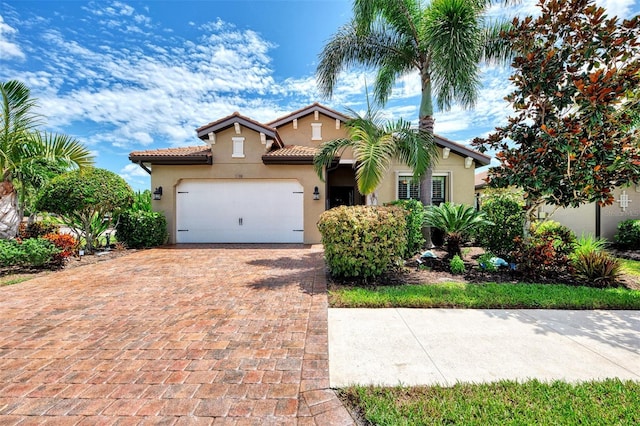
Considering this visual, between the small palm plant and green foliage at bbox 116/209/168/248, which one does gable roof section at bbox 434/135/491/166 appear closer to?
the small palm plant

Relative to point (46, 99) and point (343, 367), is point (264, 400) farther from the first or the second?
point (46, 99)

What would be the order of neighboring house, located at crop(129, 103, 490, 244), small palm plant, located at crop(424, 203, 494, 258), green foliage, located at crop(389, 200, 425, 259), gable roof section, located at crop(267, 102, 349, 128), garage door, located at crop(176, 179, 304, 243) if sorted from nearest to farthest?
small palm plant, located at crop(424, 203, 494, 258) < green foliage, located at crop(389, 200, 425, 259) < neighboring house, located at crop(129, 103, 490, 244) < garage door, located at crop(176, 179, 304, 243) < gable roof section, located at crop(267, 102, 349, 128)

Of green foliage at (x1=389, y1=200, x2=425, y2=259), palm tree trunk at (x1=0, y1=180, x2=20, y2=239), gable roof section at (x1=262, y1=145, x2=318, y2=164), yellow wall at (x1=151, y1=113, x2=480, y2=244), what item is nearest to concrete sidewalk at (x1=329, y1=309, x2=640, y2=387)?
green foliage at (x1=389, y1=200, x2=425, y2=259)

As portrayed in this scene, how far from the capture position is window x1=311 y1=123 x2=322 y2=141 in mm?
14172

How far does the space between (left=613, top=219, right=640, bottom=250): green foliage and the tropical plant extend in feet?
61.7

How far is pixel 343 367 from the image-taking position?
282 centimetres

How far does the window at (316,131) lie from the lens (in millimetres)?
14172

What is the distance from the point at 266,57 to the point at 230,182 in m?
6.09

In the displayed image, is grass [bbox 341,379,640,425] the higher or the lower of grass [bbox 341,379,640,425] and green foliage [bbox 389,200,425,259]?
the lower

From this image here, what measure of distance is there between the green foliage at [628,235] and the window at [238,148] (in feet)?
51.3

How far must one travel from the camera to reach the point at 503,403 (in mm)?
2262

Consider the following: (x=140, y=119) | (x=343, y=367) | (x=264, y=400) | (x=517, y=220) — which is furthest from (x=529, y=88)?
(x=140, y=119)

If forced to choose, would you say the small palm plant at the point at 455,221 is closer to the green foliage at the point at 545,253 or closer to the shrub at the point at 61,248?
the green foliage at the point at 545,253

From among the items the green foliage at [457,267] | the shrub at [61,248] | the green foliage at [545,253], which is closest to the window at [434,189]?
the green foliage at [545,253]
